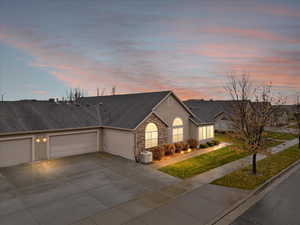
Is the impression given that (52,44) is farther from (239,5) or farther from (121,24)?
(239,5)

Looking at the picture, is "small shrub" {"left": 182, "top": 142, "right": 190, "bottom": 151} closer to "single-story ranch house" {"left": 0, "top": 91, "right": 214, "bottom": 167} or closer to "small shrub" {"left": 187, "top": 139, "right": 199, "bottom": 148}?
"small shrub" {"left": 187, "top": 139, "right": 199, "bottom": 148}

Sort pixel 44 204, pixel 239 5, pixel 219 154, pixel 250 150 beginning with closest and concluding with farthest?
pixel 44 204
pixel 250 150
pixel 239 5
pixel 219 154

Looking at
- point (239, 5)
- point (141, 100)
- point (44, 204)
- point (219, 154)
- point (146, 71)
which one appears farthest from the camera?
point (146, 71)

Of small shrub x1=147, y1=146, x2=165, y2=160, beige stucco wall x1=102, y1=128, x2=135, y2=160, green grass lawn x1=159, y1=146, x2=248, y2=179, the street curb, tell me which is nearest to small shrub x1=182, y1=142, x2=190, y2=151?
green grass lawn x1=159, y1=146, x2=248, y2=179

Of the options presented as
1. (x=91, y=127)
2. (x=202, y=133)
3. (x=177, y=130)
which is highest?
(x=91, y=127)

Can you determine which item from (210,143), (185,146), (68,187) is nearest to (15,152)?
(68,187)

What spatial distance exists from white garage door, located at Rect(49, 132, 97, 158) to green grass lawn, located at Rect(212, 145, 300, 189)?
1231 cm

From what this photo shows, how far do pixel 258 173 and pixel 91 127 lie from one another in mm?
14854

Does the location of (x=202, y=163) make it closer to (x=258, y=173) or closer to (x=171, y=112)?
(x=258, y=173)

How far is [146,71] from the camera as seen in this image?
3369 cm

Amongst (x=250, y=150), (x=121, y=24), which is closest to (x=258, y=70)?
(x=250, y=150)

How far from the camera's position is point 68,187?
10.5 metres

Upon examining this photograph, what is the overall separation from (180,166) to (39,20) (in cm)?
1806

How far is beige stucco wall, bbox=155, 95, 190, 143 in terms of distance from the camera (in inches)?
752
